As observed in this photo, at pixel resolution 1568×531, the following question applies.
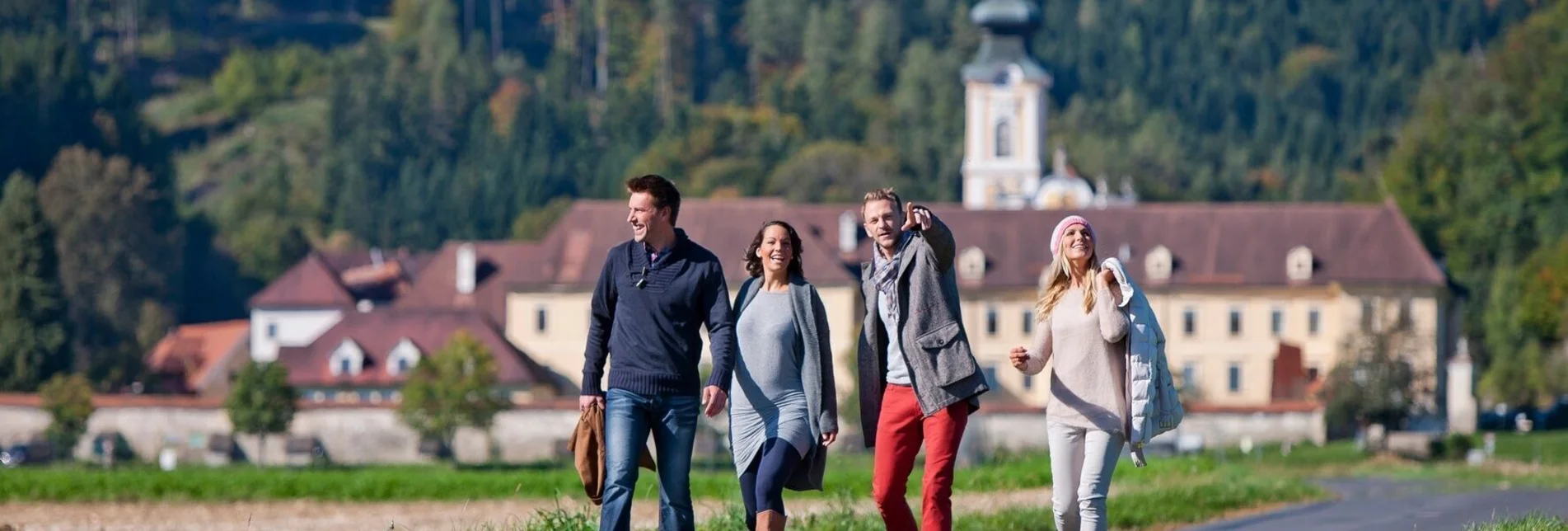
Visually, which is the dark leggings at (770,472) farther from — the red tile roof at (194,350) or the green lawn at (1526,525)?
the red tile roof at (194,350)

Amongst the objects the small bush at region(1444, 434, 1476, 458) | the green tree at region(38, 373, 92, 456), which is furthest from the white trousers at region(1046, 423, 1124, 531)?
the green tree at region(38, 373, 92, 456)

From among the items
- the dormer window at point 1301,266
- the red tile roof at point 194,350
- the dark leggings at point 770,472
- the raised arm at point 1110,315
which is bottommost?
the red tile roof at point 194,350

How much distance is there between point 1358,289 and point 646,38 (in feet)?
318

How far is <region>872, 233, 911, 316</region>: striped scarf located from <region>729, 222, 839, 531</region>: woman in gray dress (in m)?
0.31

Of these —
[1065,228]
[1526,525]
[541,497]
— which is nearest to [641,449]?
[1065,228]

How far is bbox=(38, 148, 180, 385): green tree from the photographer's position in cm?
10750

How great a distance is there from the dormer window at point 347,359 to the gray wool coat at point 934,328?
70.0 meters

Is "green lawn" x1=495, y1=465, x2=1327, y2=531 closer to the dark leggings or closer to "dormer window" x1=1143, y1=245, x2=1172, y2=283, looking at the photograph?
the dark leggings

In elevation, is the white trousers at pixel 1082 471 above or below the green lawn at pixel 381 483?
above

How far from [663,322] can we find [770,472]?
0.88 metres

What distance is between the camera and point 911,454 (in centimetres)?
1595

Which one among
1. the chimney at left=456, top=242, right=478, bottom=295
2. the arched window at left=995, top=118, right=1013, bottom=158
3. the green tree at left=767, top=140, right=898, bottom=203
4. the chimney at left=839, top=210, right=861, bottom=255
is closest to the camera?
the chimney at left=839, top=210, right=861, bottom=255

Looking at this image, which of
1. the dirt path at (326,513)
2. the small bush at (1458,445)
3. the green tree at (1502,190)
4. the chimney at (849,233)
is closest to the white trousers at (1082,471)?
the dirt path at (326,513)

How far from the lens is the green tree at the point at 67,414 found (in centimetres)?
6912
